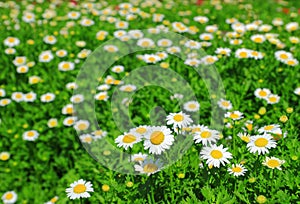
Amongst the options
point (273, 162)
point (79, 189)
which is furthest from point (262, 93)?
point (79, 189)

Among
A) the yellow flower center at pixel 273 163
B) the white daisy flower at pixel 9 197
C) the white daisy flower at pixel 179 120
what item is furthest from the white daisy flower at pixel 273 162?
the white daisy flower at pixel 9 197

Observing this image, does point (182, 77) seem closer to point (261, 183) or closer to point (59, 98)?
point (59, 98)

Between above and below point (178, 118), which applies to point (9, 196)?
below

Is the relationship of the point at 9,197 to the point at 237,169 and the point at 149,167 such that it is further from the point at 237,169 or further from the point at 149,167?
the point at 237,169

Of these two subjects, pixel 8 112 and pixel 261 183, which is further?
pixel 8 112

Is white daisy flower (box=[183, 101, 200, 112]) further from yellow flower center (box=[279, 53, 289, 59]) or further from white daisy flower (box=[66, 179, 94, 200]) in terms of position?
white daisy flower (box=[66, 179, 94, 200])

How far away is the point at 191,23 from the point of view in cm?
588

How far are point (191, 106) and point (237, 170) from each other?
4.55 feet

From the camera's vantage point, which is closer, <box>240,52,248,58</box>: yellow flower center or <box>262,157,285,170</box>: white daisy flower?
<box>262,157,285,170</box>: white daisy flower

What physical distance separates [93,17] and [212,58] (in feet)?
6.89

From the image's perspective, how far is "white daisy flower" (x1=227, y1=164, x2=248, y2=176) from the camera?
255 centimetres

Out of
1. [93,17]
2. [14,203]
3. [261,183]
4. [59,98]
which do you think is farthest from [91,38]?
[261,183]

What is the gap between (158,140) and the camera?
254 cm

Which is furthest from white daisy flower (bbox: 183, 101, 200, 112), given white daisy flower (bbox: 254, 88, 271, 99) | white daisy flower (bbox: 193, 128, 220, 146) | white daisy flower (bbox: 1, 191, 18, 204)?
white daisy flower (bbox: 1, 191, 18, 204)
